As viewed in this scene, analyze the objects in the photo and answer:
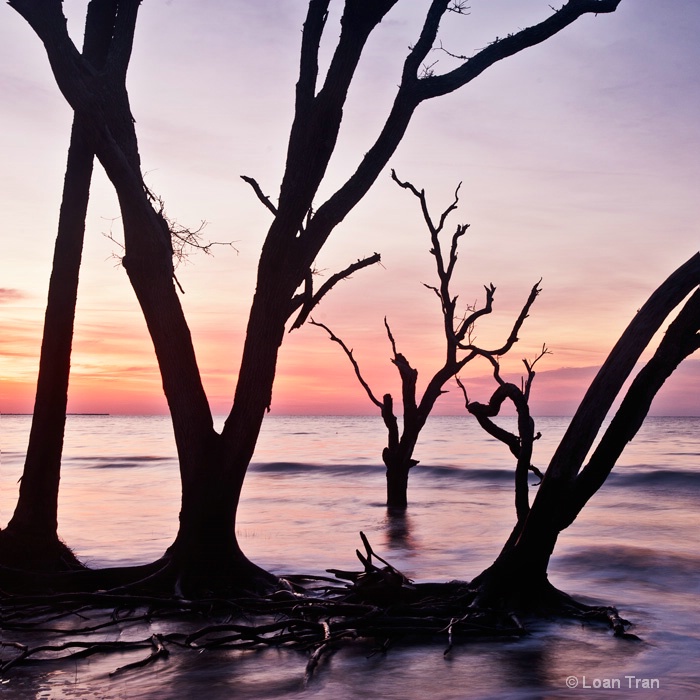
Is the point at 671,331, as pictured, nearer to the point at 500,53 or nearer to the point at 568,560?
the point at 500,53

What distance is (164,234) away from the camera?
8.87 metres

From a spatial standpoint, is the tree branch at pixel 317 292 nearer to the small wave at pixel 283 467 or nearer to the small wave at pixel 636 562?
the small wave at pixel 636 562

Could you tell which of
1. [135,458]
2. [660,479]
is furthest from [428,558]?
[135,458]

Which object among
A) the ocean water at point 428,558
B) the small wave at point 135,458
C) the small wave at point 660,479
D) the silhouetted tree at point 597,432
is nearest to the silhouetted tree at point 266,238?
the ocean water at point 428,558

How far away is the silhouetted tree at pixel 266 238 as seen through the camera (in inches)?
335

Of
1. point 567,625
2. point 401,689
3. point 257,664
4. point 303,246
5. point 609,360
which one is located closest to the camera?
point 401,689

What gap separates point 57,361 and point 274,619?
3.83 metres

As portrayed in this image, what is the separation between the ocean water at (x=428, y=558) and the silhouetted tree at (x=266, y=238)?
6.33ft

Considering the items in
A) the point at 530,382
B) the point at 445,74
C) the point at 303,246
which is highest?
the point at 445,74

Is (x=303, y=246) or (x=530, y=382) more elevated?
(x=303, y=246)

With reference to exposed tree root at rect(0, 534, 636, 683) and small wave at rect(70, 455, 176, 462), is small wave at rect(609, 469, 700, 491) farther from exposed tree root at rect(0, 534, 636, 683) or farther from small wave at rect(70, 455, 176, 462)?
exposed tree root at rect(0, 534, 636, 683)

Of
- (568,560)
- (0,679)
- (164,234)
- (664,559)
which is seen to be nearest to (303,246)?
(164,234)

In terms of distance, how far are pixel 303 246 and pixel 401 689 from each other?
14.7 ft

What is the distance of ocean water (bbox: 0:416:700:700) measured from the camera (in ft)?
20.3
